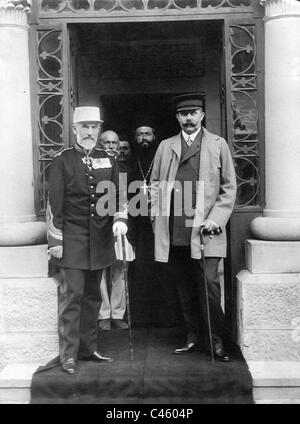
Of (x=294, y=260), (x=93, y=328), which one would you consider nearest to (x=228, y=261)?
(x=294, y=260)

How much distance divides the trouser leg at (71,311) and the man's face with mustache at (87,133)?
0.99m

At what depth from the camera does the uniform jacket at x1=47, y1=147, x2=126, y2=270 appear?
15.9ft

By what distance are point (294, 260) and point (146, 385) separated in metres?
1.52

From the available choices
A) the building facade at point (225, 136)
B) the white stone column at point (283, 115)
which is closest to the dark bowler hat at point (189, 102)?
the building facade at point (225, 136)

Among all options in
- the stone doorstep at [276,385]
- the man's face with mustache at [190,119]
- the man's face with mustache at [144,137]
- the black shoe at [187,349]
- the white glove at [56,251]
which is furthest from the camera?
the man's face with mustache at [144,137]

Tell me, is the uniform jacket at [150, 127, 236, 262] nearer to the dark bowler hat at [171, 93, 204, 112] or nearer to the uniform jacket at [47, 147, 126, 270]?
the dark bowler hat at [171, 93, 204, 112]

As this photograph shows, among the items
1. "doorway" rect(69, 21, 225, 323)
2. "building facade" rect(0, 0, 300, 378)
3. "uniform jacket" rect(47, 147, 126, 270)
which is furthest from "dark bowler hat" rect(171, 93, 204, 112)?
"doorway" rect(69, 21, 225, 323)

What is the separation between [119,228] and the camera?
4.86m

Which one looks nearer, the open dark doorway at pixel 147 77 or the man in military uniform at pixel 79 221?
the man in military uniform at pixel 79 221

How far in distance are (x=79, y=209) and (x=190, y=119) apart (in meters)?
1.14

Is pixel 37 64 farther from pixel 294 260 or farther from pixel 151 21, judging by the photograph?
pixel 294 260

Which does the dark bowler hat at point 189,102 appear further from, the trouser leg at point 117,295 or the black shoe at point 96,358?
the black shoe at point 96,358

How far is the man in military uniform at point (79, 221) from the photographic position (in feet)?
15.9
